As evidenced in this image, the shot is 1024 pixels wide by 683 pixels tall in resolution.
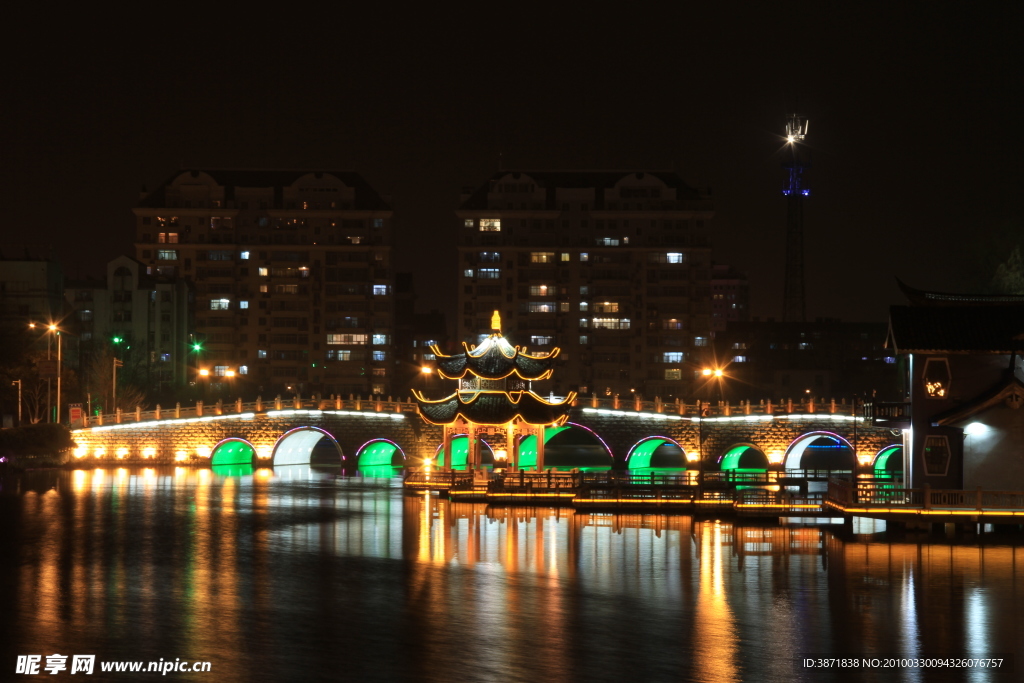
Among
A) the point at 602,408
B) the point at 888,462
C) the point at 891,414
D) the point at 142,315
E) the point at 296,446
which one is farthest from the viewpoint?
the point at 142,315

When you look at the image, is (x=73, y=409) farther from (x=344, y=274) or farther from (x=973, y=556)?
(x=973, y=556)

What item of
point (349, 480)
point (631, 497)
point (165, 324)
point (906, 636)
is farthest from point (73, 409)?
point (906, 636)

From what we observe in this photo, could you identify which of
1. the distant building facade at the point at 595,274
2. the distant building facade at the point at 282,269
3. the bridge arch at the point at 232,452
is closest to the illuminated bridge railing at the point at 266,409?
the bridge arch at the point at 232,452

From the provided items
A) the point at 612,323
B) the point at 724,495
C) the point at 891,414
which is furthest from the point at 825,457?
the point at 891,414

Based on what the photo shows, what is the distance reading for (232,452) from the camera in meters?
85.8

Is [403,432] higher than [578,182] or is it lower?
lower

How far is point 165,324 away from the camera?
114 m

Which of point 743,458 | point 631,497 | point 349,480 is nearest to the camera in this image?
point 631,497

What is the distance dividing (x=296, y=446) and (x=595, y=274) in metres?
46.4

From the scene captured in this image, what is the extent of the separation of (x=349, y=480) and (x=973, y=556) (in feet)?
137

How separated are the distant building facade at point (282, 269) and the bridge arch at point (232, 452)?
32549mm

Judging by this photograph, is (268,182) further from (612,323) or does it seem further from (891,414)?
(891,414)

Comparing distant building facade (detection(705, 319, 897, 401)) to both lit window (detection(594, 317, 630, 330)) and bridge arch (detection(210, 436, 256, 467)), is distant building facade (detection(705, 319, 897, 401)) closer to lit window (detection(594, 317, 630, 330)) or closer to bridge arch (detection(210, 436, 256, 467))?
lit window (detection(594, 317, 630, 330))

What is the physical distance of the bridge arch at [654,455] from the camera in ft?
249
